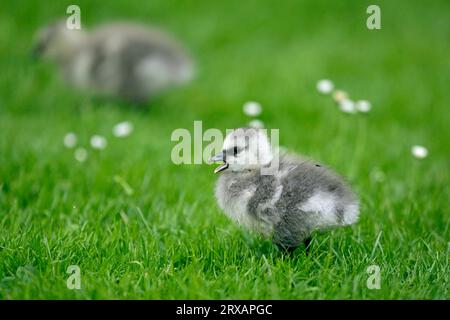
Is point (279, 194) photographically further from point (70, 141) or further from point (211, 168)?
point (70, 141)

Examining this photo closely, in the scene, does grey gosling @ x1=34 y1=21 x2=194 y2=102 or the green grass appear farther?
grey gosling @ x1=34 y1=21 x2=194 y2=102

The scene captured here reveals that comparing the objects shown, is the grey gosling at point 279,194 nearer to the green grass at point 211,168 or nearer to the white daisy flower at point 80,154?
the green grass at point 211,168

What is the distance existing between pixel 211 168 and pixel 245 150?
1.85 meters

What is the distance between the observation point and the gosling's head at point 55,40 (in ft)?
22.6

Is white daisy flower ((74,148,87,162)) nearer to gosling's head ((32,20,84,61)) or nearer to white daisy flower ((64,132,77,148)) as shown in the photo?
white daisy flower ((64,132,77,148))

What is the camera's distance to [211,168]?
493 centimetres

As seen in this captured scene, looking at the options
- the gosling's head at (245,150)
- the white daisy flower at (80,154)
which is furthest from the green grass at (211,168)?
the gosling's head at (245,150)

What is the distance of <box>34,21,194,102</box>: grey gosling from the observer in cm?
615

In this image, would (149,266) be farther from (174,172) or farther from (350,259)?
(174,172)

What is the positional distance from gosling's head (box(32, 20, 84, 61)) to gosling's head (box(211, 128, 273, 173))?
435cm

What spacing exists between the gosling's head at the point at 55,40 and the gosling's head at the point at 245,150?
4345mm

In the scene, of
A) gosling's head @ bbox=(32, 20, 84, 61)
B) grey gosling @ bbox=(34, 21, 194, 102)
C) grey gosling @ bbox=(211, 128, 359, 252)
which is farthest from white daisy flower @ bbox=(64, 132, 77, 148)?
gosling's head @ bbox=(32, 20, 84, 61)

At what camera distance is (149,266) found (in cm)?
305

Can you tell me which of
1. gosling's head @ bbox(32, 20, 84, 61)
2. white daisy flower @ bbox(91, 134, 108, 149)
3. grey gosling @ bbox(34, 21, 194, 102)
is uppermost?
gosling's head @ bbox(32, 20, 84, 61)
